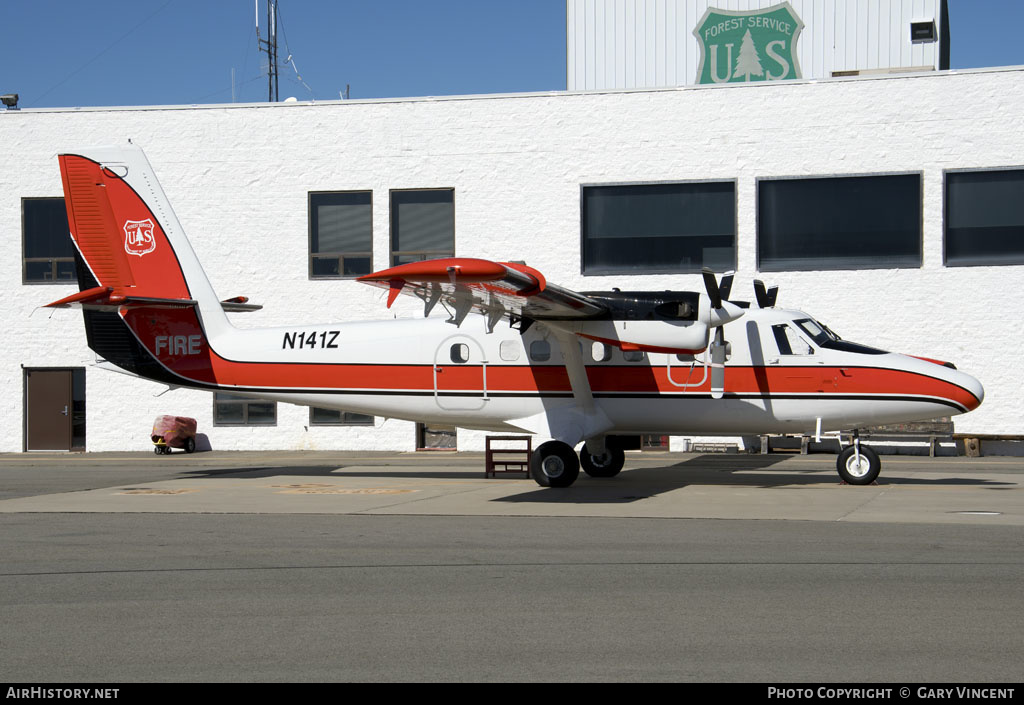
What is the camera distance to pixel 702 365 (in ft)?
58.3

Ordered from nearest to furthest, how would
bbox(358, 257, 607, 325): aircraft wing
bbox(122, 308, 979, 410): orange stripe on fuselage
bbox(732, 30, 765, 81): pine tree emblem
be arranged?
bbox(358, 257, 607, 325): aircraft wing
bbox(122, 308, 979, 410): orange stripe on fuselage
bbox(732, 30, 765, 81): pine tree emblem

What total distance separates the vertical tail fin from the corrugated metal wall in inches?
858

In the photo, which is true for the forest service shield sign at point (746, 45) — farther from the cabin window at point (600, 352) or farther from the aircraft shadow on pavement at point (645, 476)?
the cabin window at point (600, 352)

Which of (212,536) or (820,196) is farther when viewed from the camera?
(820,196)

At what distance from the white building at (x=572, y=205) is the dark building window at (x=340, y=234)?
0.06 m

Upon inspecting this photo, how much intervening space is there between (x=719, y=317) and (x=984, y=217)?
1364 cm

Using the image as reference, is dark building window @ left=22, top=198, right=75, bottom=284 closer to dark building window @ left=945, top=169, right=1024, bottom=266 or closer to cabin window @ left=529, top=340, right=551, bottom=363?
cabin window @ left=529, top=340, right=551, bottom=363

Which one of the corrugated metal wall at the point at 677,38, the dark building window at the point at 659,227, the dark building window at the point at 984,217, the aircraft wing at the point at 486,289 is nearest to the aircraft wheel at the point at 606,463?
the aircraft wing at the point at 486,289

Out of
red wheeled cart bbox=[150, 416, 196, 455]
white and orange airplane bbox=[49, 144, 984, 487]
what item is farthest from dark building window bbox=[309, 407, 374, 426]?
white and orange airplane bbox=[49, 144, 984, 487]

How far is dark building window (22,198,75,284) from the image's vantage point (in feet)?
97.9
